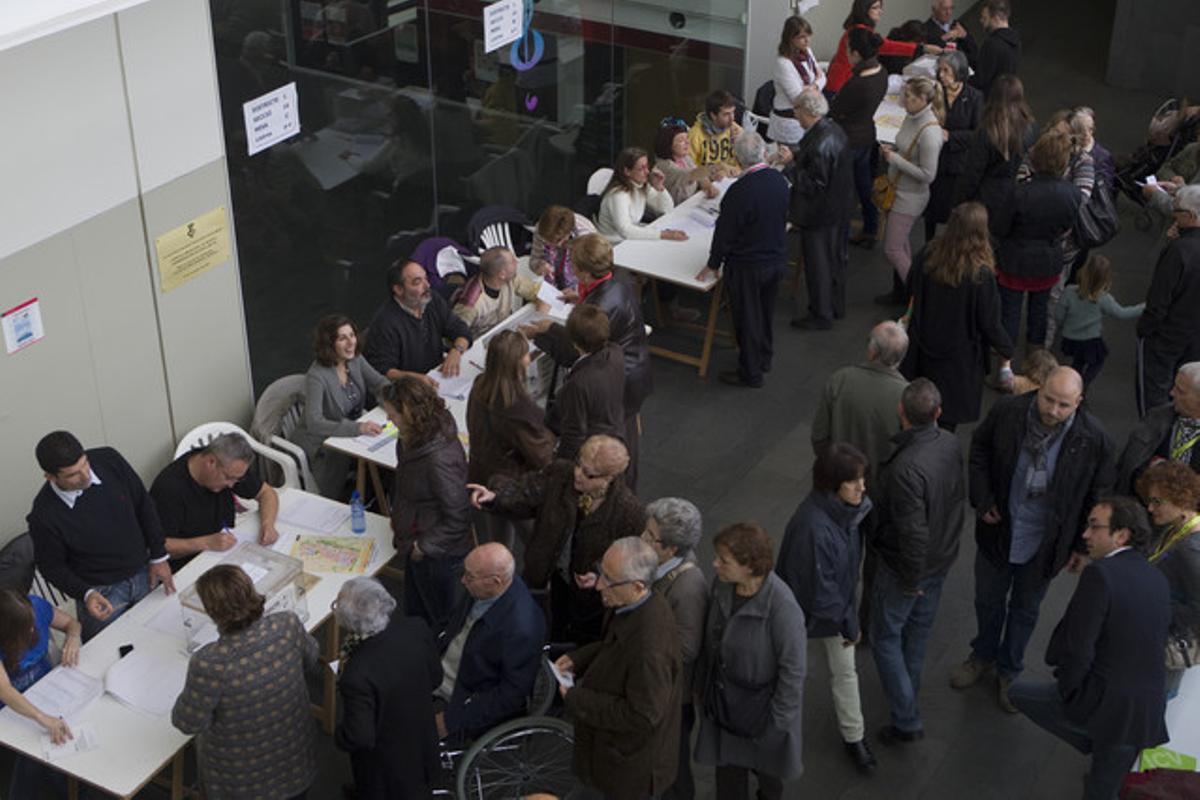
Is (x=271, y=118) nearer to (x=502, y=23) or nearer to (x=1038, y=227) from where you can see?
(x=502, y=23)

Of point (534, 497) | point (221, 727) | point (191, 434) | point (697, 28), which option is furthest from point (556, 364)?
point (697, 28)

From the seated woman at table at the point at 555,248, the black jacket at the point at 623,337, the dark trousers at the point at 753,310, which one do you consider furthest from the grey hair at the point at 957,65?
the black jacket at the point at 623,337

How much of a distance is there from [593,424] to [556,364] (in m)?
0.92

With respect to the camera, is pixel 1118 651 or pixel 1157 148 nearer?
pixel 1118 651

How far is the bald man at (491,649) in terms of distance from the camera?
4.96 metres

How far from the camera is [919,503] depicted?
17.9 ft

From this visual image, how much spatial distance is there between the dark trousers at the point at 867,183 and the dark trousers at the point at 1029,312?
1.84 meters

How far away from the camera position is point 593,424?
627 centimetres

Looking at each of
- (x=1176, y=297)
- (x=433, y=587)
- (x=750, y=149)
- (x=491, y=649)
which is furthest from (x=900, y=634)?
(x=750, y=149)

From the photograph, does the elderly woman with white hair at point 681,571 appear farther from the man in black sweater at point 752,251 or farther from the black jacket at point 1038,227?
the black jacket at point 1038,227

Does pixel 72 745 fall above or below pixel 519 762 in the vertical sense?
above

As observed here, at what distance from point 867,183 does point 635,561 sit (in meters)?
6.16

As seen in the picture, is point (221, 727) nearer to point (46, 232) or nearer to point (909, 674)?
point (46, 232)

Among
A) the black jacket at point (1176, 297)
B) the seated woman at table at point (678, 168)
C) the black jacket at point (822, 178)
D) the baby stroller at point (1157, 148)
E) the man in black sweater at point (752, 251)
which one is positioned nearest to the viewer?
the black jacket at point (1176, 297)
